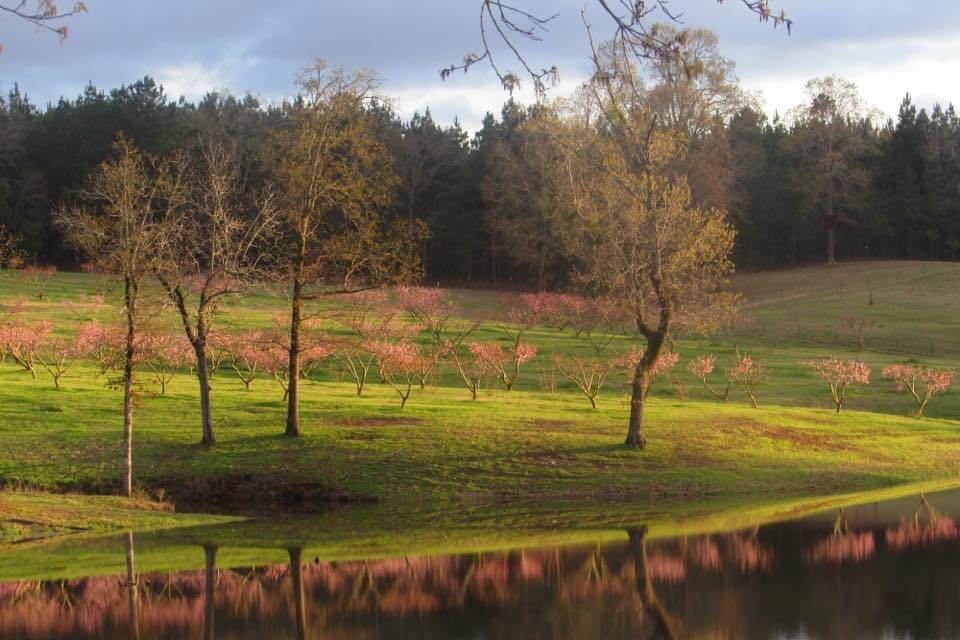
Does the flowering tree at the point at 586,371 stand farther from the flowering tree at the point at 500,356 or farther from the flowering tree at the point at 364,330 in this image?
the flowering tree at the point at 364,330

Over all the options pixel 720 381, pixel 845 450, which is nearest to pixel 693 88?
pixel 720 381

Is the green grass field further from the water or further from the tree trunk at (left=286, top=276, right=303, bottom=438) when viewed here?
the water

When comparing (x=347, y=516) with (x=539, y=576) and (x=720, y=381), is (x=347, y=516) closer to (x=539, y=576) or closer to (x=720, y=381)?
(x=539, y=576)

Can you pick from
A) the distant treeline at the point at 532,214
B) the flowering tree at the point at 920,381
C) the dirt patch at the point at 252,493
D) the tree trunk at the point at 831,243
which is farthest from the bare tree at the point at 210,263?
the tree trunk at the point at 831,243

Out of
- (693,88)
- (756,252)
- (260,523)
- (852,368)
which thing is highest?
(693,88)

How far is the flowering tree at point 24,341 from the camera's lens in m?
41.8

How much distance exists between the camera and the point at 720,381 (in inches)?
1988

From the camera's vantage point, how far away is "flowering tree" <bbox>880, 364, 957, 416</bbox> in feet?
146

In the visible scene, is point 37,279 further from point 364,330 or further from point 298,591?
point 298,591

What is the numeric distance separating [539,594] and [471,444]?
45.1 ft

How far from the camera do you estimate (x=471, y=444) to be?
103ft

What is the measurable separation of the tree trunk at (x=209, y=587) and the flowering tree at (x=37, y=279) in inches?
1892

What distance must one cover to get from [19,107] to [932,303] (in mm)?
91750

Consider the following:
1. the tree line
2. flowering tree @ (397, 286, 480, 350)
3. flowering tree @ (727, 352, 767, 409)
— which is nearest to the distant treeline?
the tree line
